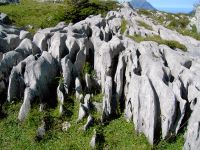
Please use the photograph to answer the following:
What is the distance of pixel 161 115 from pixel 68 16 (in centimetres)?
3331

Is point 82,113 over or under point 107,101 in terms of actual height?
under

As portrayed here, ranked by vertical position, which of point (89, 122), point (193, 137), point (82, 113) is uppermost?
point (193, 137)

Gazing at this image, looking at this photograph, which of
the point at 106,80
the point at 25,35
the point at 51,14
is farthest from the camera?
the point at 51,14

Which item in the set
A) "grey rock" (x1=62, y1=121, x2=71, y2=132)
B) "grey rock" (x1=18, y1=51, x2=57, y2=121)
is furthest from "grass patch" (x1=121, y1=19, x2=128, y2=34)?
"grey rock" (x1=62, y1=121, x2=71, y2=132)

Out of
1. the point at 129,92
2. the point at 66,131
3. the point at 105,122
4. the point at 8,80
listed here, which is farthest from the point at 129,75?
the point at 8,80

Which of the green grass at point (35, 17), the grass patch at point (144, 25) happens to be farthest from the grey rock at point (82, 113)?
the green grass at point (35, 17)

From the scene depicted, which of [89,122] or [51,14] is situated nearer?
[89,122]

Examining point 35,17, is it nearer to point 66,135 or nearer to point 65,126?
point 65,126

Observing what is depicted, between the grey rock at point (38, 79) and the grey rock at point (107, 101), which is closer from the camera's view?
the grey rock at point (107, 101)

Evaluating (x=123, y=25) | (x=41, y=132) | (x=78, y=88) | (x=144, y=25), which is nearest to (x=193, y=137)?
(x=78, y=88)

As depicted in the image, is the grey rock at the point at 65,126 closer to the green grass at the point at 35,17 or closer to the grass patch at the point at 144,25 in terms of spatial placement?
the green grass at the point at 35,17

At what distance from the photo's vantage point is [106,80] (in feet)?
116

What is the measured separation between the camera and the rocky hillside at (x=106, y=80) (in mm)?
30750

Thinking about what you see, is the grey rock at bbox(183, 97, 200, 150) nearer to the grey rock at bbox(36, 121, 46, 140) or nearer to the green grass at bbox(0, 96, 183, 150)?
the green grass at bbox(0, 96, 183, 150)
